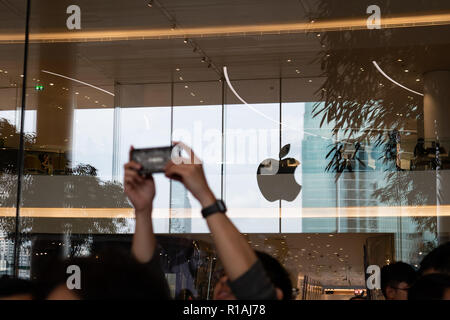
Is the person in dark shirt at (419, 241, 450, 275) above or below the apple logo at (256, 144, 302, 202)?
below

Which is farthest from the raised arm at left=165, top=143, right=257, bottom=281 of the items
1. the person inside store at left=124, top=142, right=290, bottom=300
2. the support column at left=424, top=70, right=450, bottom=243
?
the support column at left=424, top=70, right=450, bottom=243

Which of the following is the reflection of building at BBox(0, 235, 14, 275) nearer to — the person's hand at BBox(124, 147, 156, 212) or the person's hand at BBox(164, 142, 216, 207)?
the person's hand at BBox(124, 147, 156, 212)

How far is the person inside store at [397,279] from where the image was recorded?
321cm

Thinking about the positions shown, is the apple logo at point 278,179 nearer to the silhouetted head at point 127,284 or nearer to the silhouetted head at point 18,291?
the silhouetted head at point 127,284

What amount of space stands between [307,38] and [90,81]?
1.43 meters

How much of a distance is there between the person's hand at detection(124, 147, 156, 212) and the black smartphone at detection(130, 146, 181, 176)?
0.01 meters

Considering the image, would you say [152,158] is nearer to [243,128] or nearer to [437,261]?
[437,261]

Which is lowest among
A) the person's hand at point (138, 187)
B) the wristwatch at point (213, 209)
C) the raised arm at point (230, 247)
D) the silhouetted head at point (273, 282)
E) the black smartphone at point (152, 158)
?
the silhouetted head at point (273, 282)

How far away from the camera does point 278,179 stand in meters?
4.54

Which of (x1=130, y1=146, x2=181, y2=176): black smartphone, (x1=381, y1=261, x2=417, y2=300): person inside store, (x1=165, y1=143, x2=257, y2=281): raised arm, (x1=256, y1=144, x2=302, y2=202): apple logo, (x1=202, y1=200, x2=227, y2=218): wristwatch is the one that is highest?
(x1=256, y1=144, x2=302, y2=202): apple logo

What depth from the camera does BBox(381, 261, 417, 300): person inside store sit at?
3.21m

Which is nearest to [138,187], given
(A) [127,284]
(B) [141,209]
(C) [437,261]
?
(B) [141,209]

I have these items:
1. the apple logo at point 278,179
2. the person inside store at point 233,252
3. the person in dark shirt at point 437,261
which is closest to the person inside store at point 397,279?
the person in dark shirt at point 437,261

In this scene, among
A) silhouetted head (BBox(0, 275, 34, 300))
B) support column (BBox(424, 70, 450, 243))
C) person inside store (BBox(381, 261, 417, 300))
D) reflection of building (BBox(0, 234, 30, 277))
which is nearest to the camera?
silhouetted head (BBox(0, 275, 34, 300))
